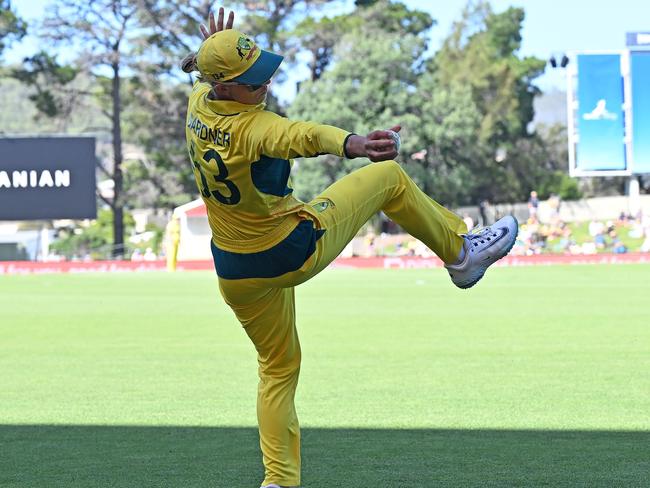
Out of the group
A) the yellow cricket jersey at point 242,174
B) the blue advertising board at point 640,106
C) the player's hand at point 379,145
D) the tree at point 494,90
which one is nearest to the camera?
the player's hand at point 379,145

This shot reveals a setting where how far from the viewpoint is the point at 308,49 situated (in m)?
62.2

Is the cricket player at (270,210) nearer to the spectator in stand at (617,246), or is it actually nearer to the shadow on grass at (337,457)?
the shadow on grass at (337,457)

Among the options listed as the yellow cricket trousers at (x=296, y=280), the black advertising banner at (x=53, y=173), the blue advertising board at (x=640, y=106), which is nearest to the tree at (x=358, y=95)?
the blue advertising board at (x=640, y=106)

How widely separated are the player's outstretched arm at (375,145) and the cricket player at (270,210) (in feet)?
0.26

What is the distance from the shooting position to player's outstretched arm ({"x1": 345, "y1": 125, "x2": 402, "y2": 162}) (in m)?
5.10

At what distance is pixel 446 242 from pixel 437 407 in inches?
129

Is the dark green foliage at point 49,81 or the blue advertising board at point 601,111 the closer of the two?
the blue advertising board at point 601,111

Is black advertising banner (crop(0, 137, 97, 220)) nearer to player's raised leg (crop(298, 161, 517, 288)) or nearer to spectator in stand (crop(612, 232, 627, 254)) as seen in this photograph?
spectator in stand (crop(612, 232, 627, 254))

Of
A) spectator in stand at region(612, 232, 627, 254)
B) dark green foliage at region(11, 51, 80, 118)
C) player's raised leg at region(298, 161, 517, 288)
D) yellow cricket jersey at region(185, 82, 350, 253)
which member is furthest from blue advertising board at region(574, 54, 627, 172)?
yellow cricket jersey at region(185, 82, 350, 253)

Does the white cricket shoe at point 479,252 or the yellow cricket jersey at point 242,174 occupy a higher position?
the yellow cricket jersey at point 242,174

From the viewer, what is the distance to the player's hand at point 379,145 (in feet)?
16.7

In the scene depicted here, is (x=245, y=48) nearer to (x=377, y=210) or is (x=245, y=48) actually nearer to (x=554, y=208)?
(x=377, y=210)

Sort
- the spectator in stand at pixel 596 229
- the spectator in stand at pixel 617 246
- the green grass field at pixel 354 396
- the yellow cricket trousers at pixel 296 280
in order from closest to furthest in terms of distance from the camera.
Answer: the yellow cricket trousers at pixel 296 280 < the green grass field at pixel 354 396 < the spectator in stand at pixel 617 246 < the spectator in stand at pixel 596 229

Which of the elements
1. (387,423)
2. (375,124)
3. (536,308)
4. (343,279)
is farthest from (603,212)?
(387,423)
